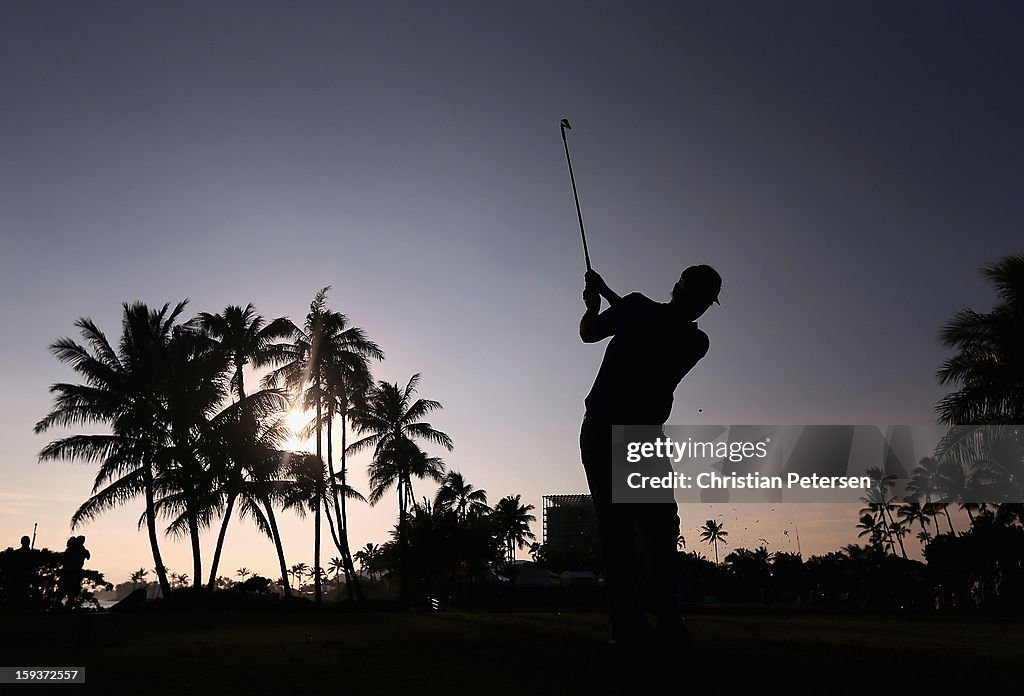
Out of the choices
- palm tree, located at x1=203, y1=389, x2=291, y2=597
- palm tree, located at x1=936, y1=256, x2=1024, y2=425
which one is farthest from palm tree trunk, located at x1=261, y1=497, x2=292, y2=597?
palm tree, located at x1=936, y1=256, x2=1024, y2=425

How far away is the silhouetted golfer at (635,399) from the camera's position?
4.25 metres

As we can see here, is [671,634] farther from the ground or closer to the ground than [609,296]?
closer to the ground

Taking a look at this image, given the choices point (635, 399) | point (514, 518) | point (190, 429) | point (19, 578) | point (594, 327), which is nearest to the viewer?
point (635, 399)

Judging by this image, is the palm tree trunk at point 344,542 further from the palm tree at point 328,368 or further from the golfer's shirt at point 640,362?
the golfer's shirt at point 640,362

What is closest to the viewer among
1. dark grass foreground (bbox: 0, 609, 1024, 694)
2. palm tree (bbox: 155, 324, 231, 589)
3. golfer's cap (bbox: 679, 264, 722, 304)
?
dark grass foreground (bbox: 0, 609, 1024, 694)

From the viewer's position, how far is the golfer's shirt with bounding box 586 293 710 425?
448cm

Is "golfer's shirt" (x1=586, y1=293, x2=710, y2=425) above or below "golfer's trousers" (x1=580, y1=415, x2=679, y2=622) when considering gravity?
above

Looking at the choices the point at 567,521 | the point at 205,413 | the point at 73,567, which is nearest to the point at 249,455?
the point at 205,413

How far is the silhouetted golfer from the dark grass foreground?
1.32ft

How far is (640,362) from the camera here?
14.8ft

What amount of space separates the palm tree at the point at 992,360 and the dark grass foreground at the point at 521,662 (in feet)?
59.4

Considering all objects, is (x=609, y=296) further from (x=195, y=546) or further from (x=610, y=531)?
(x=195, y=546)

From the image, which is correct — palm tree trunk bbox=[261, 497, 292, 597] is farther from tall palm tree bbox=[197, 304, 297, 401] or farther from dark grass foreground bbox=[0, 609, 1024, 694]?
dark grass foreground bbox=[0, 609, 1024, 694]

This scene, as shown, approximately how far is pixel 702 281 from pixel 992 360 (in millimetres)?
21052
